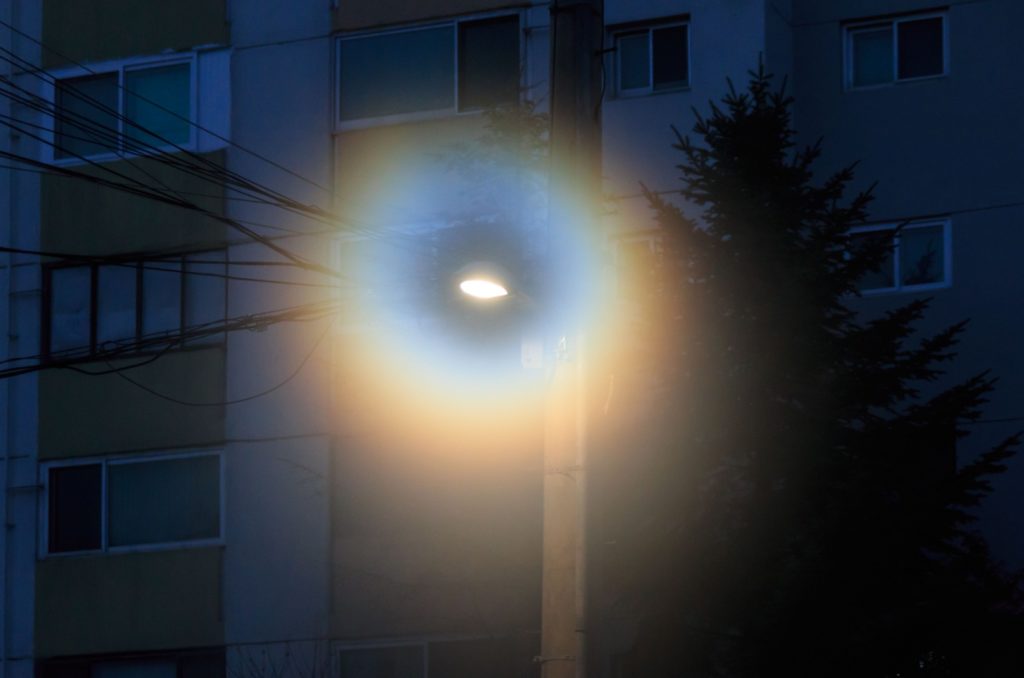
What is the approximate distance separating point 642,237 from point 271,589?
206 inches

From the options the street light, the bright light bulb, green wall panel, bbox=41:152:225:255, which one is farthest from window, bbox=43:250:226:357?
the street light

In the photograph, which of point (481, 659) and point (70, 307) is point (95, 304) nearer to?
point (70, 307)

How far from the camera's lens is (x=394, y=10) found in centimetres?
2144

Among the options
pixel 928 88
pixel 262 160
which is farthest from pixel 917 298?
pixel 262 160

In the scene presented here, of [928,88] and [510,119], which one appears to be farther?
[928,88]

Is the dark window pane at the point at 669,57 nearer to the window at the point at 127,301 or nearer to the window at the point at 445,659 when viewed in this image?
the window at the point at 127,301

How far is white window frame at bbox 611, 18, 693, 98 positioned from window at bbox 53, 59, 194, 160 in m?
4.79

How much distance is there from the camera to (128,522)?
21.9 m

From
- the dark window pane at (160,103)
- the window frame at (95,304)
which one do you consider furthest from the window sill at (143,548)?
the dark window pane at (160,103)

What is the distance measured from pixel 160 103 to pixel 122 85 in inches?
20.7

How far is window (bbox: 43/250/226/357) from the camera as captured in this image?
2178 centimetres

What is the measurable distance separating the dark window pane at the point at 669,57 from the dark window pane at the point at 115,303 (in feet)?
20.3

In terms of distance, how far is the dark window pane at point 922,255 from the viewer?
2006cm

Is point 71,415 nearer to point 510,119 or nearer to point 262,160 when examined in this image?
point 262,160
